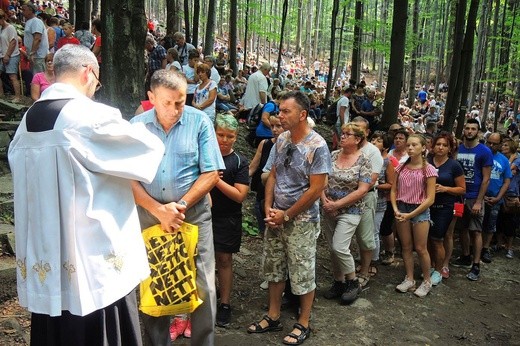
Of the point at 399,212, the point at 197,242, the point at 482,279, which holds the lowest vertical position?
the point at 482,279

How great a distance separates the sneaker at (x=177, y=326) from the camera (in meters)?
4.03

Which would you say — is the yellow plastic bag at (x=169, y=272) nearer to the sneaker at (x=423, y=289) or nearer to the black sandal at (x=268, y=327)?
the black sandal at (x=268, y=327)

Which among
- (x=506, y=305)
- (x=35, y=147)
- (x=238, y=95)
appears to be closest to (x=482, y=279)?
(x=506, y=305)

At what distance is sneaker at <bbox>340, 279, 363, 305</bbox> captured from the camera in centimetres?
505

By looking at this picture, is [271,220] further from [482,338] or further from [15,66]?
[15,66]

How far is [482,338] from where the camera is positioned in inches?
186

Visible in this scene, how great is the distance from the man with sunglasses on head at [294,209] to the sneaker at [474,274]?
313 cm

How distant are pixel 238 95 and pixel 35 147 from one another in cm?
1400

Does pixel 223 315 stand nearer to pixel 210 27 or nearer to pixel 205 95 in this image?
pixel 205 95

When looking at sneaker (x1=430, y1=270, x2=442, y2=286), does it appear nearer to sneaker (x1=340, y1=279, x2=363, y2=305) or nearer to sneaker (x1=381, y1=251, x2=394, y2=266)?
sneaker (x1=381, y1=251, x2=394, y2=266)

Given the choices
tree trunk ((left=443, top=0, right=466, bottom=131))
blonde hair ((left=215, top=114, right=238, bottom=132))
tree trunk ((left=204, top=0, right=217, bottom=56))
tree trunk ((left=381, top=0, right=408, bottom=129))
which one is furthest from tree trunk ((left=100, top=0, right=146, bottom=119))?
tree trunk ((left=204, top=0, right=217, bottom=56))

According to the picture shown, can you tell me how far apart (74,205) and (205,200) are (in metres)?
1.22

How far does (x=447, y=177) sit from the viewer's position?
5.71 m

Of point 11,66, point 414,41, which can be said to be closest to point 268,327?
point 11,66
